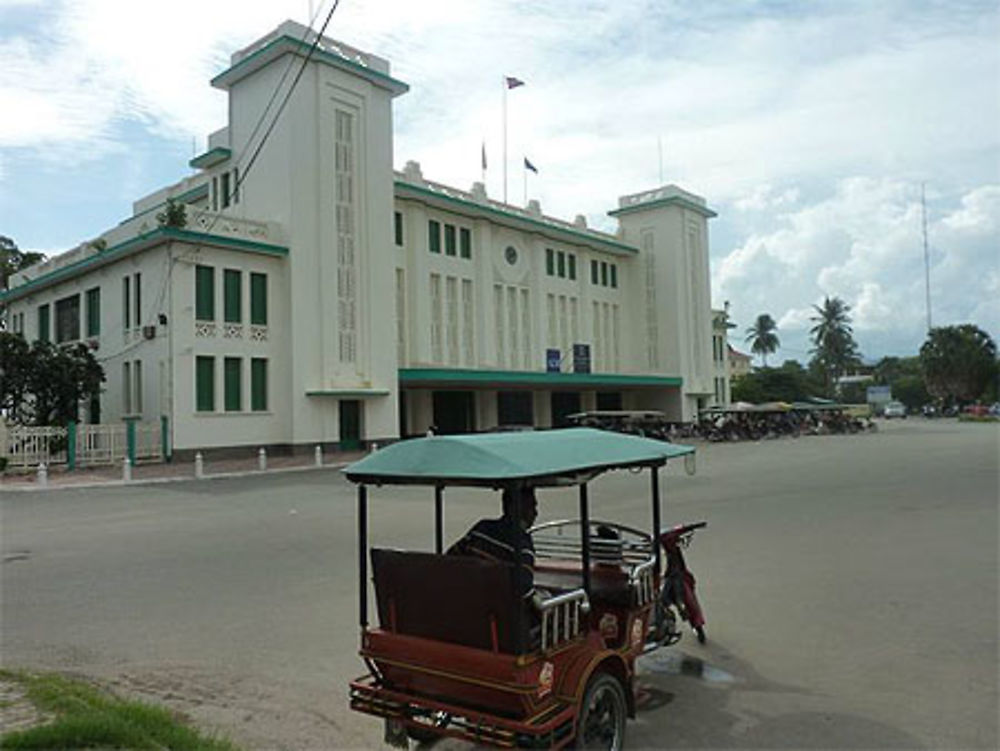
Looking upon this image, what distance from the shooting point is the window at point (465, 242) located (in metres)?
42.3

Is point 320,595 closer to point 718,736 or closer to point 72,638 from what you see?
point 72,638

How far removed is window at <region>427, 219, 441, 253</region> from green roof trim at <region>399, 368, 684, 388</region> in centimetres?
680

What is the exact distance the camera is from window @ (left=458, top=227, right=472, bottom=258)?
42312mm

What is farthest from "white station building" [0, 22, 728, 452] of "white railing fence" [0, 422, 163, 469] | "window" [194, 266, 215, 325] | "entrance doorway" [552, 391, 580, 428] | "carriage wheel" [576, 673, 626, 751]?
"carriage wheel" [576, 673, 626, 751]

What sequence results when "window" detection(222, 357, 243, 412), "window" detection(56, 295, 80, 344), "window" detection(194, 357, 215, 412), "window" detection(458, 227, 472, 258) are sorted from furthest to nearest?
"window" detection(458, 227, 472, 258)
"window" detection(56, 295, 80, 344)
"window" detection(222, 357, 243, 412)
"window" detection(194, 357, 215, 412)

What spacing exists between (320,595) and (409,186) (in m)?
31.9

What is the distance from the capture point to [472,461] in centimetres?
396

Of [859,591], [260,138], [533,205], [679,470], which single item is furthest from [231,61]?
[859,591]

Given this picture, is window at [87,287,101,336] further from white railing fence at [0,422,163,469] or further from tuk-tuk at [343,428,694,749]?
tuk-tuk at [343,428,694,749]

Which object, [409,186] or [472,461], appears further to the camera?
[409,186]

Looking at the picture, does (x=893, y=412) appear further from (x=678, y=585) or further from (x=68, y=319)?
(x=678, y=585)

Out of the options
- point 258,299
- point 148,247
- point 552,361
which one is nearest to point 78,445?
point 148,247

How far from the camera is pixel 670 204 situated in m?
54.3

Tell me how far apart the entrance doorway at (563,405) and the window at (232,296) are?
78.7 feet
